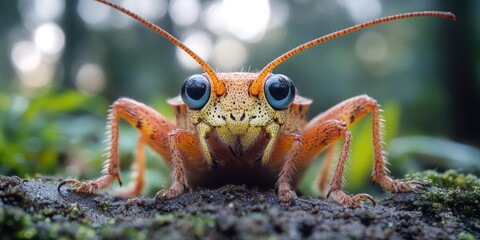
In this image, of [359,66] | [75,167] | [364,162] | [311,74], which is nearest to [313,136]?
[364,162]

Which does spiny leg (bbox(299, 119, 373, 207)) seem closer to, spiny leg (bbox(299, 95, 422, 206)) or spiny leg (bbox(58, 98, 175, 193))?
spiny leg (bbox(299, 95, 422, 206))

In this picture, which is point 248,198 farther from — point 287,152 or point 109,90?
point 109,90

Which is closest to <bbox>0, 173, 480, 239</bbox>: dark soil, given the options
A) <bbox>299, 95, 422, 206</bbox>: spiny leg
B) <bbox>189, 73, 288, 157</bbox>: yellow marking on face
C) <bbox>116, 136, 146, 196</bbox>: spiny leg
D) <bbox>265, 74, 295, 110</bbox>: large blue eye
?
<bbox>299, 95, 422, 206</bbox>: spiny leg

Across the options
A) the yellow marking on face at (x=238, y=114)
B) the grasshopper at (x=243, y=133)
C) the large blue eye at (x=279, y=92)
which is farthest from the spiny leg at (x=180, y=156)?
the large blue eye at (x=279, y=92)

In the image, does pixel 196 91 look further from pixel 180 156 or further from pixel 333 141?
pixel 333 141

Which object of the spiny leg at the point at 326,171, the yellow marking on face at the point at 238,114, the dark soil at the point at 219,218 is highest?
the yellow marking on face at the point at 238,114

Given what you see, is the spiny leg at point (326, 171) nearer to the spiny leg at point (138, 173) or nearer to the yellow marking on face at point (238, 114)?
the yellow marking on face at point (238, 114)

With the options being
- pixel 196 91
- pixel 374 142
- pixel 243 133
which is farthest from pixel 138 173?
pixel 374 142

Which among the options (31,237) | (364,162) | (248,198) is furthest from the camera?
(364,162)
